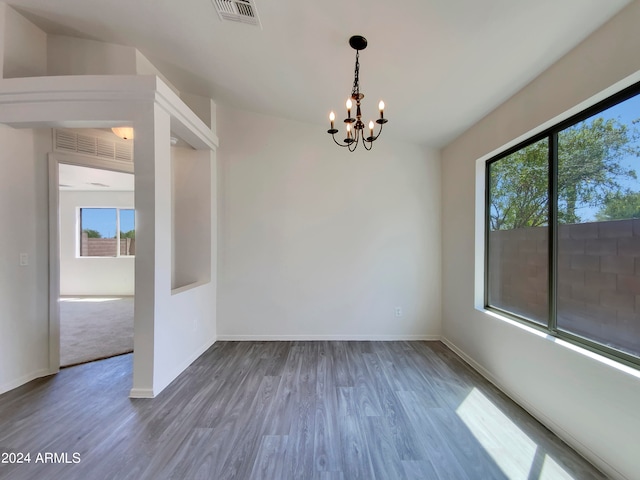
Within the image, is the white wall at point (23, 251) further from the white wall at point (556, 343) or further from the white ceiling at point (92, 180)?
the white wall at point (556, 343)

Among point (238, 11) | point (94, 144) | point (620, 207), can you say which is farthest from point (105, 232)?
point (620, 207)

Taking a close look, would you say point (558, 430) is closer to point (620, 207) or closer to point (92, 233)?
point (620, 207)

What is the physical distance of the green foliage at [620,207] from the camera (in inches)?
62.8

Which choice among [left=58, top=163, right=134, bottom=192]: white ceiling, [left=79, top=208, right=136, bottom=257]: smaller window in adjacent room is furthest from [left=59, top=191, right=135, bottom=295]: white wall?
[left=58, top=163, right=134, bottom=192]: white ceiling

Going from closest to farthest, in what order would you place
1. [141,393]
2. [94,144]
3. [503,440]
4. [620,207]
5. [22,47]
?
[620,207] < [503,440] < [141,393] < [22,47] < [94,144]

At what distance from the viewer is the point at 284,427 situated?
1.99 m

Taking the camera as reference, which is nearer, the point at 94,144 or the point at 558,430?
the point at 558,430

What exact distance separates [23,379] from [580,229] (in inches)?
195

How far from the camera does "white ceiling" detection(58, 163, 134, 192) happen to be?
5.12 m

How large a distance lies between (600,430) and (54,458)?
11.1 feet

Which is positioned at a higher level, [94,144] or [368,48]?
[368,48]

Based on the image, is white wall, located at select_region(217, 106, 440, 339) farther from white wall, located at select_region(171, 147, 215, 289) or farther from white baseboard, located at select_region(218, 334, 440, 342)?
white wall, located at select_region(171, 147, 215, 289)

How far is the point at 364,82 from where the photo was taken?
2.57 m

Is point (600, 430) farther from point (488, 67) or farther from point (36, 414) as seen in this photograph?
point (36, 414)
